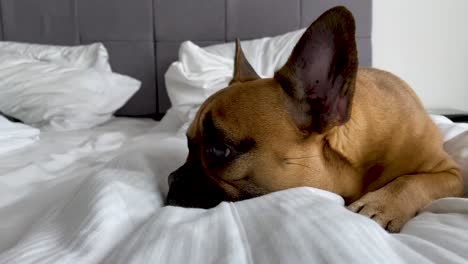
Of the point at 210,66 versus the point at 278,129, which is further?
the point at 210,66

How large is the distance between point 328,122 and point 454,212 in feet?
0.76

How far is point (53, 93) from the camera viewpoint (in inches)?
66.7

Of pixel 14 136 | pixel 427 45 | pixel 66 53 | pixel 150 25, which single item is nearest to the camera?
pixel 14 136

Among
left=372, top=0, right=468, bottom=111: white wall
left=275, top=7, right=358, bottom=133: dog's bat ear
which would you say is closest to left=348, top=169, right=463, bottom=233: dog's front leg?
left=275, top=7, right=358, bottom=133: dog's bat ear

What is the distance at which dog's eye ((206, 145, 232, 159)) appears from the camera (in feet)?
2.25

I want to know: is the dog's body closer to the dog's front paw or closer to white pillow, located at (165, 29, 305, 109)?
the dog's front paw

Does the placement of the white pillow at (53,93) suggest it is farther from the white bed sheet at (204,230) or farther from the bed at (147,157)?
the white bed sheet at (204,230)

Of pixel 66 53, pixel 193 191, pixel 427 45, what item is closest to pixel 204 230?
pixel 193 191

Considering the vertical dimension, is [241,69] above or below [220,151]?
above

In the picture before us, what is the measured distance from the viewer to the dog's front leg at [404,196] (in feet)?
2.10

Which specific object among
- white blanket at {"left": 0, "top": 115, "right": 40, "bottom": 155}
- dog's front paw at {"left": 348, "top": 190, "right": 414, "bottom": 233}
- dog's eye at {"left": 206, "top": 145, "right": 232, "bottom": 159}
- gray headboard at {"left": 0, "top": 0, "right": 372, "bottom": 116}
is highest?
gray headboard at {"left": 0, "top": 0, "right": 372, "bottom": 116}

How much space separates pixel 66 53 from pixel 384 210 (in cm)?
171

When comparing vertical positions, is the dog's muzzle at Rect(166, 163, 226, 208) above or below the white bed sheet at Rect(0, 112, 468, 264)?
below

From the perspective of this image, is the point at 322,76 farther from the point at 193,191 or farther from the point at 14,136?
the point at 14,136
